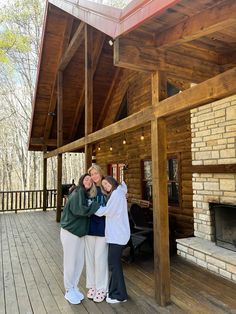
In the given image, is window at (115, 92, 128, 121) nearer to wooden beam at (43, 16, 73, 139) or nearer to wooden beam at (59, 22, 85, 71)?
wooden beam at (59, 22, 85, 71)

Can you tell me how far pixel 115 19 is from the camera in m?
2.66

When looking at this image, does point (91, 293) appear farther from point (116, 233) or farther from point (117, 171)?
point (117, 171)

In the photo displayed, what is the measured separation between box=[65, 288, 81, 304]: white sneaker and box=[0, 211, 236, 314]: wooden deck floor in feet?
0.18

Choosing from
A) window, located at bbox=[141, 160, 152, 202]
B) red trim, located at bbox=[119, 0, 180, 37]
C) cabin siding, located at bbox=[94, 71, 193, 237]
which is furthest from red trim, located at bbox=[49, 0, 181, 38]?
window, located at bbox=[141, 160, 152, 202]

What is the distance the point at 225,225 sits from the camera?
439 cm

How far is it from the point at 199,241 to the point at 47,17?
6513 mm

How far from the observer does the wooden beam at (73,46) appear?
21.8ft

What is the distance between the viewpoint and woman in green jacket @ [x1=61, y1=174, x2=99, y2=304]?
3.02m

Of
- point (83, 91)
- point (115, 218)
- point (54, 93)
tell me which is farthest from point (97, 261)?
point (54, 93)

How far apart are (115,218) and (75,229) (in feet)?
1.62

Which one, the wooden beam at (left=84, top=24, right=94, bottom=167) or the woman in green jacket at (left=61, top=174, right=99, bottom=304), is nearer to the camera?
the woman in green jacket at (left=61, top=174, right=99, bottom=304)

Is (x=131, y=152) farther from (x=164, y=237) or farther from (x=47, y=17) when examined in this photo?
(x=164, y=237)

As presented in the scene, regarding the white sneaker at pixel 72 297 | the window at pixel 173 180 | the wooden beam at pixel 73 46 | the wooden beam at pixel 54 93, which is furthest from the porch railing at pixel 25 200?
the white sneaker at pixel 72 297

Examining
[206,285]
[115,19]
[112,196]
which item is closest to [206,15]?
[115,19]
